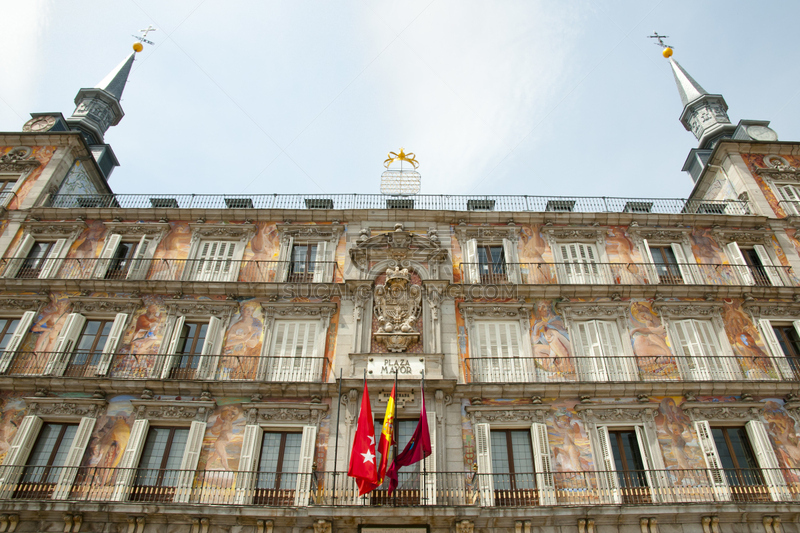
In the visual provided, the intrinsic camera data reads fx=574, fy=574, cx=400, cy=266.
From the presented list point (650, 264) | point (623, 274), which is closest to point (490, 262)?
point (623, 274)

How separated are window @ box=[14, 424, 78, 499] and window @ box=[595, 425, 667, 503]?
15578mm

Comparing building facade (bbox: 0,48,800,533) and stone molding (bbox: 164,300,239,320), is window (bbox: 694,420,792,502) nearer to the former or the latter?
building facade (bbox: 0,48,800,533)

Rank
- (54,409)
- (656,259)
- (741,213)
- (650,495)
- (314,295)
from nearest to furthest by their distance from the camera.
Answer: (650,495), (54,409), (314,295), (656,259), (741,213)

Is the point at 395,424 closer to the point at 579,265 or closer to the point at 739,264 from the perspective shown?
the point at 579,265

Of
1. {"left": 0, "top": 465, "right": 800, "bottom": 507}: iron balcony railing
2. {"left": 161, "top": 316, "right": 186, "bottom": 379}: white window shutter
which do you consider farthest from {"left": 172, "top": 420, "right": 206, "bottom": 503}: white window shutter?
{"left": 161, "top": 316, "right": 186, "bottom": 379}: white window shutter

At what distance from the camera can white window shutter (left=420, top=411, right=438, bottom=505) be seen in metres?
15.5

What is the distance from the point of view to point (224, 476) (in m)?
16.4

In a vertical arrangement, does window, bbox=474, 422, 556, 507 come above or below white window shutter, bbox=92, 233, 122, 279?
below

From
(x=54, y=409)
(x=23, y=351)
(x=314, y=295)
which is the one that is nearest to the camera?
(x=54, y=409)

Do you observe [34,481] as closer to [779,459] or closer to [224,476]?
[224,476]

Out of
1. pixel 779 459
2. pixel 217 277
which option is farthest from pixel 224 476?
pixel 779 459

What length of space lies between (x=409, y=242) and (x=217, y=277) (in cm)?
712

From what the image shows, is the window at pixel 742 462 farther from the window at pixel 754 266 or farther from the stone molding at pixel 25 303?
the stone molding at pixel 25 303

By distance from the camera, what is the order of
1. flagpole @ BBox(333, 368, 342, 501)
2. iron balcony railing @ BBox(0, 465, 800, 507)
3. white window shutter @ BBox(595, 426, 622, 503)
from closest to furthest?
flagpole @ BBox(333, 368, 342, 501), iron balcony railing @ BBox(0, 465, 800, 507), white window shutter @ BBox(595, 426, 622, 503)
